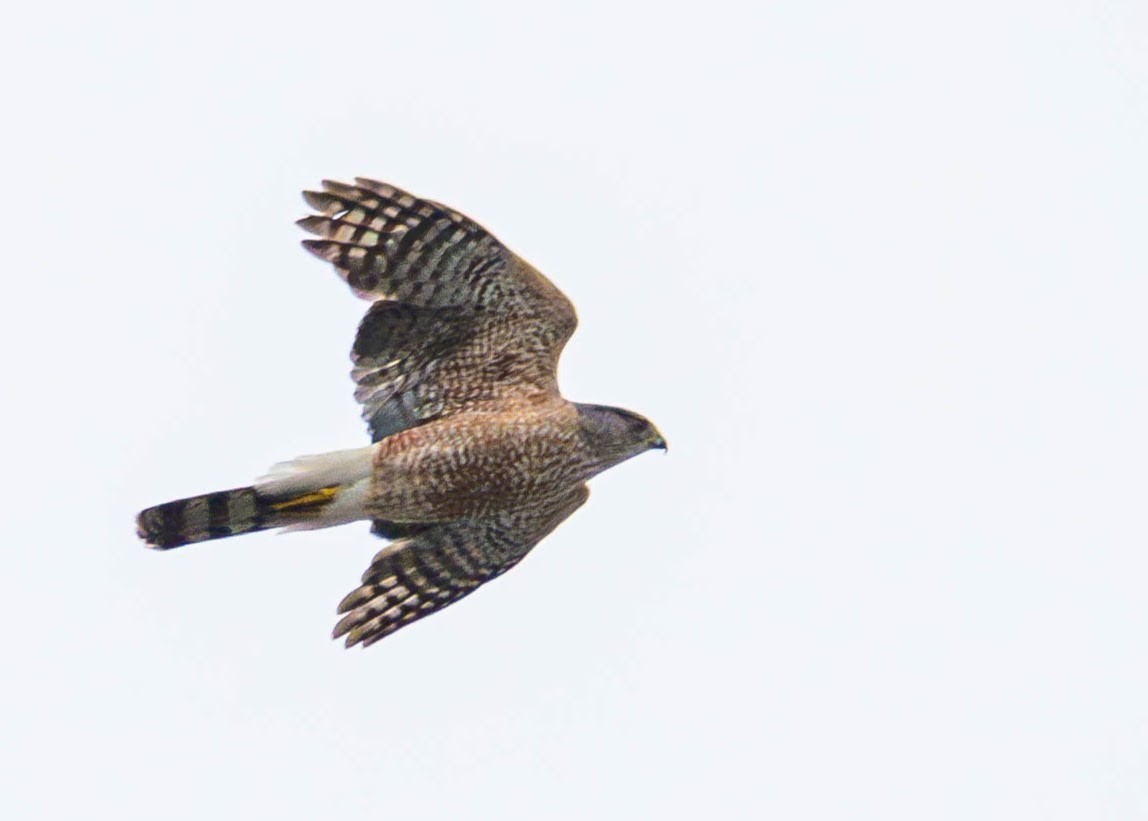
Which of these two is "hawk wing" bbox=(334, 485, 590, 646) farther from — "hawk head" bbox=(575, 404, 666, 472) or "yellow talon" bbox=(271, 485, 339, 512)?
"yellow talon" bbox=(271, 485, 339, 512)

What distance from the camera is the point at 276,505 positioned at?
13.4m

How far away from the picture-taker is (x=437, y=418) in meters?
13.6

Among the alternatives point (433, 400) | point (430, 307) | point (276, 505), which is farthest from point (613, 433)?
point (276, 505)

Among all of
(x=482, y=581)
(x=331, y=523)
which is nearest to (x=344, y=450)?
(x=331, y=523)

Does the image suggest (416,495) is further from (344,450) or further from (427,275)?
(427,275)

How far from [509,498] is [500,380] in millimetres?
745

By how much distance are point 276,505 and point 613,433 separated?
218cm

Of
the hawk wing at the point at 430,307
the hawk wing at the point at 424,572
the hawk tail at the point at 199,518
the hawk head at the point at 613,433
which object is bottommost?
the hawk wing at the point at 424,572

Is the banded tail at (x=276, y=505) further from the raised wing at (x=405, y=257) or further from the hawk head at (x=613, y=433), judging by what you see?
the hawk head at (x=613, y=433)

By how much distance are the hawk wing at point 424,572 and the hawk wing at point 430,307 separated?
0.85 metres

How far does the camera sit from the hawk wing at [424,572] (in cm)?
1391

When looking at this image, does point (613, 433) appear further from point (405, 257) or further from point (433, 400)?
point (405, 257)

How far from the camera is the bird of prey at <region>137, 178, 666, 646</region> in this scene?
13.3 meters

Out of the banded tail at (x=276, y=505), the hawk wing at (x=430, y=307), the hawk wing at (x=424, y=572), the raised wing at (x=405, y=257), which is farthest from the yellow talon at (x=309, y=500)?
the raised wing at (x=405, y=257)
